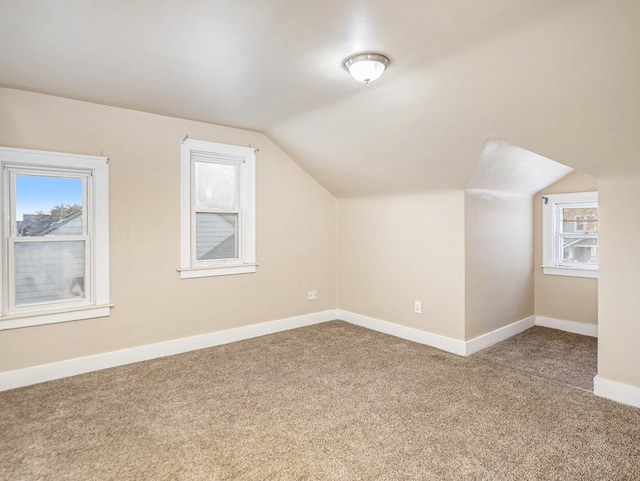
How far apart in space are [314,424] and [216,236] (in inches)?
93.8

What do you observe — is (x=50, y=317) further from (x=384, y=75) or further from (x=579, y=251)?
(x=579, y=251)

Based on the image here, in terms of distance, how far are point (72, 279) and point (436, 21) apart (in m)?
→ 3.46

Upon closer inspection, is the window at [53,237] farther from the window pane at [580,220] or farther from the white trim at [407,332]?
the window pane at [580,220]

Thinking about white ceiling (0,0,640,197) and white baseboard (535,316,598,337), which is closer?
white ceiling (0,0,640,197)

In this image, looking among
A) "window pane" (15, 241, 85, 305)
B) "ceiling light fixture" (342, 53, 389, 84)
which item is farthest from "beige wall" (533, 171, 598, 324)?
"window pane" (15, 241, 85, 305)

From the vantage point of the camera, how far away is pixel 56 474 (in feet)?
6.60

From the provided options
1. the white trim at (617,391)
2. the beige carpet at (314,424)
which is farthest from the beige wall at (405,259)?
the white trim at (617,391)

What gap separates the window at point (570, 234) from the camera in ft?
14.7

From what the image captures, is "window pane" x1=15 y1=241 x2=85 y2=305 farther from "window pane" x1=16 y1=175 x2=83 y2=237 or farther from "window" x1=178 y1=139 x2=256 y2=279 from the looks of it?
"window" x1=178 y1=139 x2=256 y2=279

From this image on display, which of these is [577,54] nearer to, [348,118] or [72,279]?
[348,118]

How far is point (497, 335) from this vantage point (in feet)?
13.7

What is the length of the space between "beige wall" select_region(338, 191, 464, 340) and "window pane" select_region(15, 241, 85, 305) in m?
3.00

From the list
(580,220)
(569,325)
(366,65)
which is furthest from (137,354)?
(580,220)

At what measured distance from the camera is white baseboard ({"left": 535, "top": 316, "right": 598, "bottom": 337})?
173 inches
